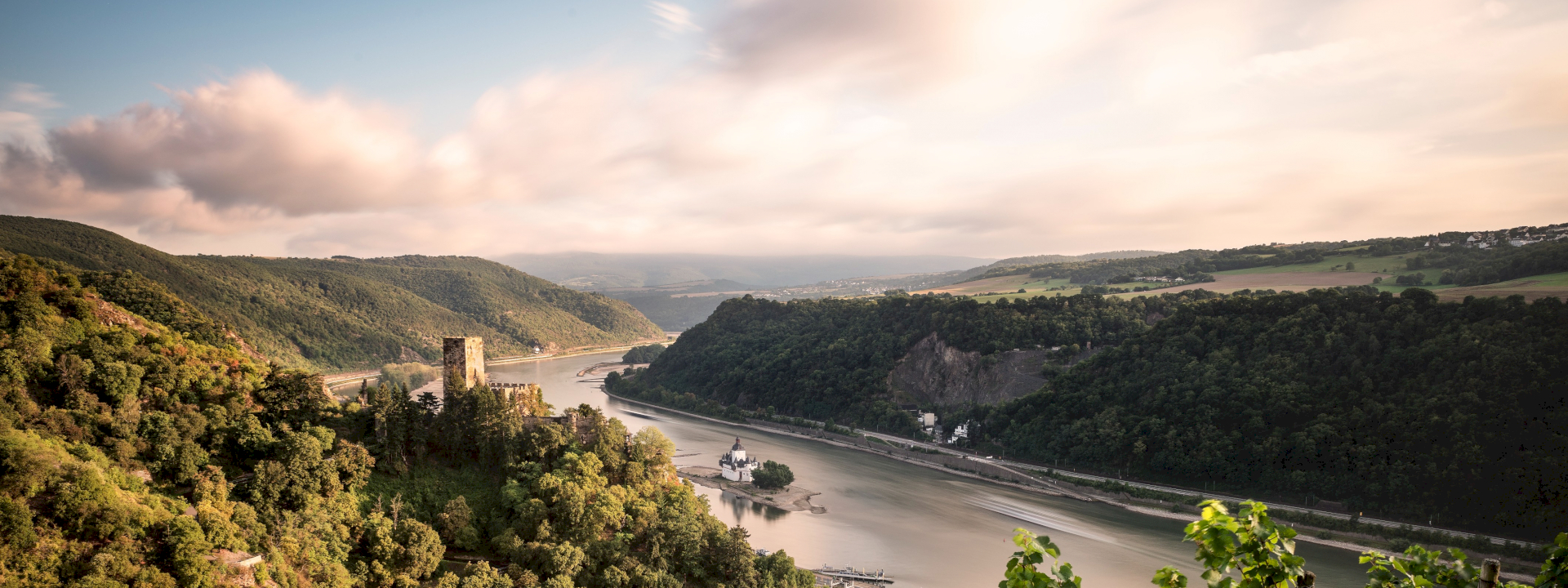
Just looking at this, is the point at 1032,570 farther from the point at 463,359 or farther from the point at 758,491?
the point at 758,491

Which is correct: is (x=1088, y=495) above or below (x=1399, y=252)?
below

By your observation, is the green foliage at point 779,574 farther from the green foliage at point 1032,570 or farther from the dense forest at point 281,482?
the green foliage at point 1032,570

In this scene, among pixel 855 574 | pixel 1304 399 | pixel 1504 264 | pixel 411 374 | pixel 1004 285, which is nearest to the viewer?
pixel 855 574

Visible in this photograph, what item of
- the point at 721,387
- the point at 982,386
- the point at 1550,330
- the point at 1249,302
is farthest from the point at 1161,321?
the point at 721,387

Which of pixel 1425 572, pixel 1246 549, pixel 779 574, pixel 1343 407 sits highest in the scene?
pixel 1246 549

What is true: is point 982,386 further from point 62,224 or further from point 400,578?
point 62,224

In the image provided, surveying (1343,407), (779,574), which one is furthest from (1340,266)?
(779,574)

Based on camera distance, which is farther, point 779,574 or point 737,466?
point 737,466
